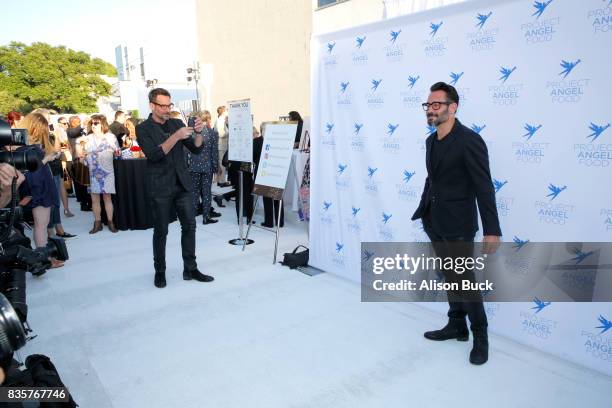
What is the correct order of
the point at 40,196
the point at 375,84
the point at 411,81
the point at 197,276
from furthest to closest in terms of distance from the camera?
the point at 40,196
the point at 197,276
the point at 375,84
the point at 411,81

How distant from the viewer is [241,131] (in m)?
5.19

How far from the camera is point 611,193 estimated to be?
233cm

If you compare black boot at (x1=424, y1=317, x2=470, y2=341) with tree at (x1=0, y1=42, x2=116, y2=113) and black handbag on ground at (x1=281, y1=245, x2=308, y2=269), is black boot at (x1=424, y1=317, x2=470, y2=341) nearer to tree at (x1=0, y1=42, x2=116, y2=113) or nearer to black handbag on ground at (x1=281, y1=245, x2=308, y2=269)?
black handbag on ground at (x1=281, y1=245, x2=308, y2=269)

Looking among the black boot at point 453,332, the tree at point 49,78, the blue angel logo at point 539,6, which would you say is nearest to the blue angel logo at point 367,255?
the black boot at point 453,332

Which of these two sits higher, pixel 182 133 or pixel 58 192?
pixel 182 133

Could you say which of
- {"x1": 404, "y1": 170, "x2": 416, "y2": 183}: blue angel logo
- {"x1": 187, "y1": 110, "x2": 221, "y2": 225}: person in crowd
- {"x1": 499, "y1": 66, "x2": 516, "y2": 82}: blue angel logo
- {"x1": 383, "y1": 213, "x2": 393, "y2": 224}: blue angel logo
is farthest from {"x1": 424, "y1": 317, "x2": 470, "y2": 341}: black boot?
{"x1": 187, "y1": 110, "x2": 221, "y2": 225}: person in crowd

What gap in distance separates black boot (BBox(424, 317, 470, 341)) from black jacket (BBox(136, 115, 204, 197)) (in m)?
2.49

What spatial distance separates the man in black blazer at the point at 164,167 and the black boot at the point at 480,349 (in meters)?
2.68

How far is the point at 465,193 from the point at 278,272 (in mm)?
2369

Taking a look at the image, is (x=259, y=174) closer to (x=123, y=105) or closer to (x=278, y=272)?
(x=278, y=272)

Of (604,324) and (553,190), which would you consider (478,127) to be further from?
(604,324)

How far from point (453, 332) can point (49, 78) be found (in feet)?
143

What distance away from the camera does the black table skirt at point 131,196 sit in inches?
236

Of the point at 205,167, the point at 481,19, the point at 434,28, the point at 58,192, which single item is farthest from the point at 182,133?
the point at 58,192
